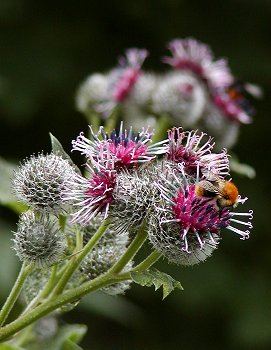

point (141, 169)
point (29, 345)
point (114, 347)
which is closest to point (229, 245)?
point (114, 347)

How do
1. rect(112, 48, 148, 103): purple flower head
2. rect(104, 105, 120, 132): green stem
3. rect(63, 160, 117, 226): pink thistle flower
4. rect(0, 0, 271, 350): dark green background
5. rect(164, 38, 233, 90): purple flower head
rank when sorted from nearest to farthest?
1. rect(63, 160, 117, 226): pink thistle flower
2. rect(104, 105, 120, 132): green stem
3. rect(112, 48, 148, 103): purple flower head
4. rect(164, 38, 233, 90): purple flower head
5. rect(0, 0, 271, 350): dark green background

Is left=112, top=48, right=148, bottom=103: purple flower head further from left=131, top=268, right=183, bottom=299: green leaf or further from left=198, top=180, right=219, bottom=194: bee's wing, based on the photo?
left=131, top=268, right=183, bottom=299: green leaf

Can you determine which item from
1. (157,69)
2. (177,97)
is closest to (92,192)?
(177,97)

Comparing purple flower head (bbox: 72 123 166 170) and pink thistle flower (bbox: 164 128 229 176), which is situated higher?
pink thistle flower (bbox: 164 128 229 176)

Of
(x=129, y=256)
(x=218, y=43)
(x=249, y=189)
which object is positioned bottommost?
(x=129, y=256)

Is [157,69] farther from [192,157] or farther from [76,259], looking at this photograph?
[76,259]

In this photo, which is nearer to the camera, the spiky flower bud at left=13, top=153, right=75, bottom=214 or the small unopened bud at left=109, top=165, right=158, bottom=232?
the small unopened bud at left=109, top=165, right=158, bottom=232

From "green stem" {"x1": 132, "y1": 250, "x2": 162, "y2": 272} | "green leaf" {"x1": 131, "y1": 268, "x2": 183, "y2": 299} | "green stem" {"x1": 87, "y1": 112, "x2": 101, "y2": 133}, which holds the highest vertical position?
"green stem" {"x1": 87, "y1": 112, "x2": 101, "y2": 133}

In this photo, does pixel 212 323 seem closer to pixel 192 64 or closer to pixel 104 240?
pixel 192 64

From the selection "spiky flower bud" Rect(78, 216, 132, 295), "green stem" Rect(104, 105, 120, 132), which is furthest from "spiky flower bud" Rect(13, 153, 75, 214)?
"green stem" Rect(104, 105, 120, 132)
